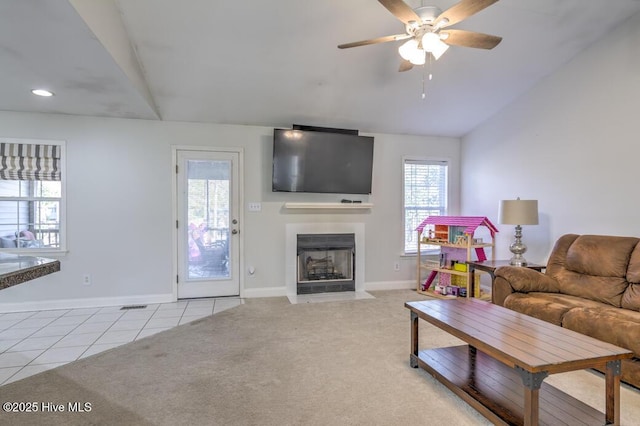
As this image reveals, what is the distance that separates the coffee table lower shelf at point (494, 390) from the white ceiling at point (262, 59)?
277 centimetres

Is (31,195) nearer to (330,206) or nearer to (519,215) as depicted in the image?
(330,206)

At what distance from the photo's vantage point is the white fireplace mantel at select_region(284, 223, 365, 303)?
4703 mm

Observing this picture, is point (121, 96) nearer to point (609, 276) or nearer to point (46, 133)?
point (46, 133)

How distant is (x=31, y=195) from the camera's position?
13.0ft

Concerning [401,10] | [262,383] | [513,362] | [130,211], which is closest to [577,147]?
[401,10]

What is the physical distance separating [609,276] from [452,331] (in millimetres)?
1806

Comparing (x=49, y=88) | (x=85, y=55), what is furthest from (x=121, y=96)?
(x=85, y=55)

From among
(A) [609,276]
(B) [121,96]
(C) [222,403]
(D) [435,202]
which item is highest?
(B) [121,96]

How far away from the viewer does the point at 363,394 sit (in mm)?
2191

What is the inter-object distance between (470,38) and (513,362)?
206cm

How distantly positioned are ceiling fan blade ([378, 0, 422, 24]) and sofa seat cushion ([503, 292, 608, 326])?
2.35m

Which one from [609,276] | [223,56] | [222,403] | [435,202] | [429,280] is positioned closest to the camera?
[222,403]

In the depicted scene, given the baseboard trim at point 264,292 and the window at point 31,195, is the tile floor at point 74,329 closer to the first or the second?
the baseboard trim at point 264,292

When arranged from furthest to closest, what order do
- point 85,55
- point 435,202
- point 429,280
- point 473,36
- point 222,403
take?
1. point 435,202
2. point 429,280
3. point 85,55
4. point 473,36
5. point 222,403
